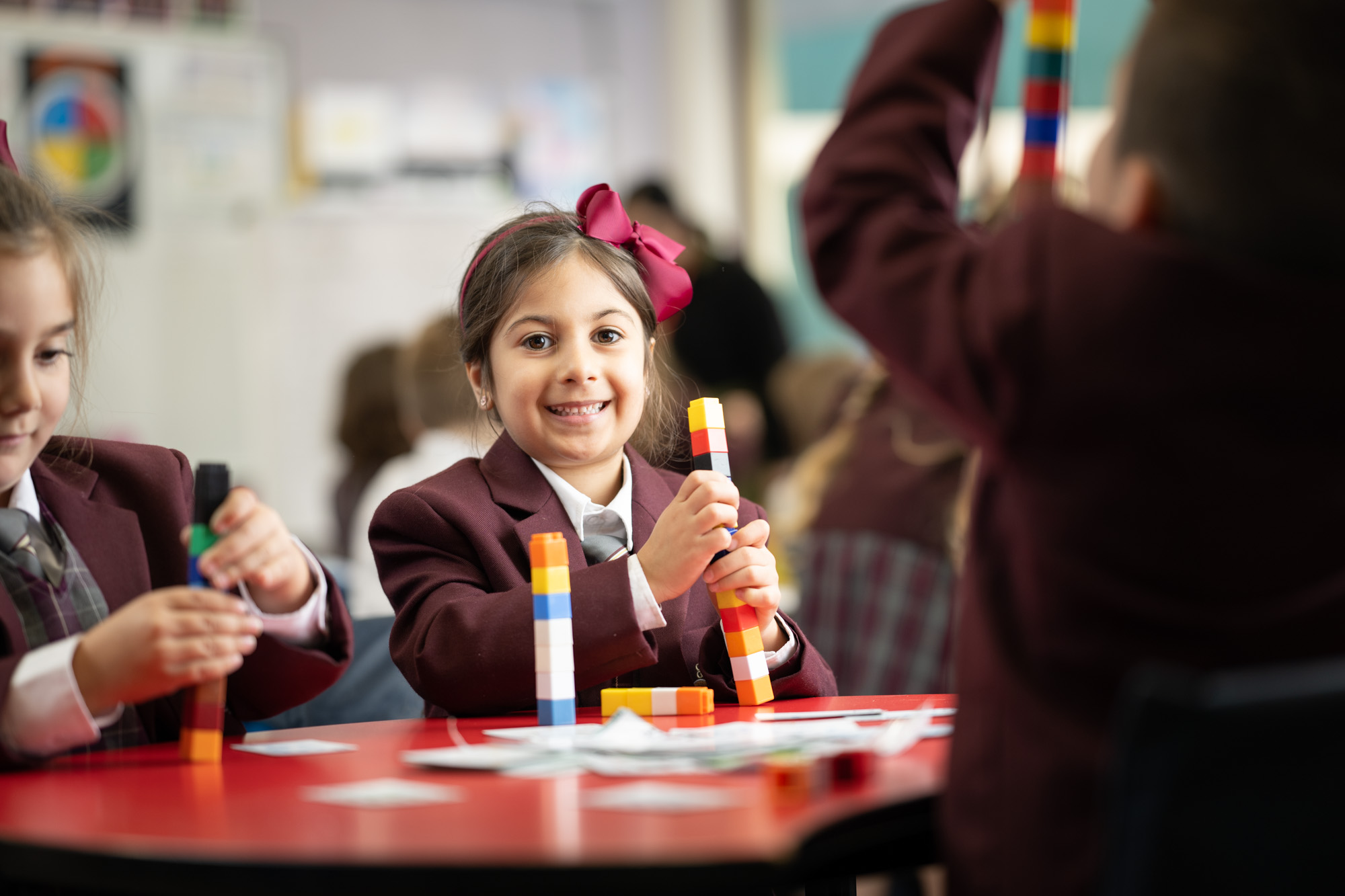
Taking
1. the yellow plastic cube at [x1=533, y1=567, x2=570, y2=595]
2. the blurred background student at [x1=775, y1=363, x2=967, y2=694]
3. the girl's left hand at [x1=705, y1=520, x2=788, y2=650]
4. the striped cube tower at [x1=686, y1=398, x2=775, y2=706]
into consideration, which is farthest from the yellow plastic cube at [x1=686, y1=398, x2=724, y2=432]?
the blurred background student at [x1=775, y1=363, x2=967, y2=694]

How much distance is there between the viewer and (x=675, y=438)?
1.88 metres

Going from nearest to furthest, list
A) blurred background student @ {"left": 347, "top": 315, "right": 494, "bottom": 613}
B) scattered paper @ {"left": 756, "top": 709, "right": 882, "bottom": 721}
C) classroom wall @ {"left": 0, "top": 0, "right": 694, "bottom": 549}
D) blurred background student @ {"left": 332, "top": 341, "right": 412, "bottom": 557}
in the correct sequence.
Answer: scattered paper @ {"left": 756, "top": 709, "right": 882, "bottom": 721}
blurred background student @ {"left": 347, "top": 315, "right": 494, "bottom": 613}
blurred background student @ {"left": 332, "top": 341, "right": 412, "bottom": 557}
classroom wall @ {"left": 0, "top": 0, "right": 694, "bottom": 549}

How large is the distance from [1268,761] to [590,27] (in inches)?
246

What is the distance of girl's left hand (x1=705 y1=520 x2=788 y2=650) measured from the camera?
4.49 ft

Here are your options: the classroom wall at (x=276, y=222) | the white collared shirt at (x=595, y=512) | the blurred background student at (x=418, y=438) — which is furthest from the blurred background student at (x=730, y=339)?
the white collared shirt at (x=595, y=512)

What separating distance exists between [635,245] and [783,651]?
53 centimetres

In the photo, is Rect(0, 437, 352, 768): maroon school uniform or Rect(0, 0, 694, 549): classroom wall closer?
Rect(0, 437, 352, 768): maroon school uniform

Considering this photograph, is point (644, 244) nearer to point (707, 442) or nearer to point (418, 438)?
point (707, 442)

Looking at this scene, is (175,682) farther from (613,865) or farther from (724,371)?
(724,371)

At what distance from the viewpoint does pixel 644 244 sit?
1.67 metres

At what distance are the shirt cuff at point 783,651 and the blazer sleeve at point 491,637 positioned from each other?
0.40 feet

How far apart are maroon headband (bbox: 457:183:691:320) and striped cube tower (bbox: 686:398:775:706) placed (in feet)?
0.85

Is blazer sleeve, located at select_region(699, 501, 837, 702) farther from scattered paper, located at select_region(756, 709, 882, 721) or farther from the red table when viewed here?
the red table

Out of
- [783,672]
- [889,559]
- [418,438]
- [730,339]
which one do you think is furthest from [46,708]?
[730,339]
